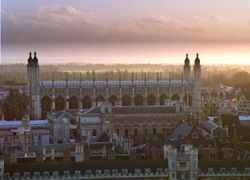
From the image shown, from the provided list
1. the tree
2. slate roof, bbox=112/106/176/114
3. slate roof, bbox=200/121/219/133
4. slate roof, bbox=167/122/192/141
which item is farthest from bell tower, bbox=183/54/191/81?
slate roof, bbox=167/122/192/141

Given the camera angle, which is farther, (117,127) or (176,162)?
(117,127)

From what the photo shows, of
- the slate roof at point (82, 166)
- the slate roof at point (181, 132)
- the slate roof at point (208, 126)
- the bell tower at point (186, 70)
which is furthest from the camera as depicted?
the bell tower at point (186, 70)

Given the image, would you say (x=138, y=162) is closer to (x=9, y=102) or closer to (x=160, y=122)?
(x=160, y=122)

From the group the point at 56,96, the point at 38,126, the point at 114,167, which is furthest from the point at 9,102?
the point at 114,167

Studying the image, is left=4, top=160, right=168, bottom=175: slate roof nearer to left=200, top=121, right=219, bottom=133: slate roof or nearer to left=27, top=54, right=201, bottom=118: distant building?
left=200, top=121, right=219, bottom=133: slate roof

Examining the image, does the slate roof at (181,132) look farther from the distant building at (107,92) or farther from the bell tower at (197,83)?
the bell tower at (197,83)

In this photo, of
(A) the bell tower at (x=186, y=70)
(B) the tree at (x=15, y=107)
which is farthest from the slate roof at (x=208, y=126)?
(A) the bell tower at (x=186, y=70)
